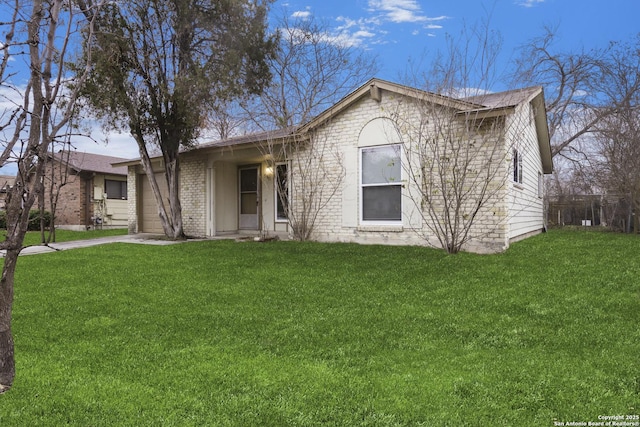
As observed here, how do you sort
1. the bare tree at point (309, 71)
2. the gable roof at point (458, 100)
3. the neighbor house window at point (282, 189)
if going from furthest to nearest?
the bare tree at point (309, 71)
the neighbor house window at point (282, 189)
the gable roof at point (458, 100)

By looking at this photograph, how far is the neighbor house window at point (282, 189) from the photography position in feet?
36.1

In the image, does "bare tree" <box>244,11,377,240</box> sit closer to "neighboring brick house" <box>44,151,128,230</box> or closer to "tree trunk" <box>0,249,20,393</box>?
"neighboring brick house" <box>44,151,128,230</box>

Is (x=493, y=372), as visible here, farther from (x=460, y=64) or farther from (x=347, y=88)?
(x=347, y=88)

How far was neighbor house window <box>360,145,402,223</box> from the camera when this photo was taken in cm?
910

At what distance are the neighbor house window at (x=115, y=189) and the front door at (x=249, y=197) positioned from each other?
398 inches

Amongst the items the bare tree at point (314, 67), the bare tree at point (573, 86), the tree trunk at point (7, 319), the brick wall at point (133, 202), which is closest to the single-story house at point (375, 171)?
the brick wall at point (133, 202)

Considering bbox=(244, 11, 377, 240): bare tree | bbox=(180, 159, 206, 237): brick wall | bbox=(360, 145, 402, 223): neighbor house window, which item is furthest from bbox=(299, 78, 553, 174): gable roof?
bbox=(244, 11, 377, 240): bare tree

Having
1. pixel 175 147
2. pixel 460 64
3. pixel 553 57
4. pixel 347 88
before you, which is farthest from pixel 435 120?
pixel 553 57

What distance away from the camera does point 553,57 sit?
20.7 metres

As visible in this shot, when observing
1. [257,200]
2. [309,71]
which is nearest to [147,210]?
[257,200]

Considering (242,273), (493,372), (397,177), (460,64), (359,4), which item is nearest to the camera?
(493,372)

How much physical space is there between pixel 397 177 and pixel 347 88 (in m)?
14.6

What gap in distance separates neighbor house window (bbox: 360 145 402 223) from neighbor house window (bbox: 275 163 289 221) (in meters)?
2.33

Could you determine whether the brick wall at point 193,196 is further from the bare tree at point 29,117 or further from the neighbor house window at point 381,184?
the bare tree at point 29,117
